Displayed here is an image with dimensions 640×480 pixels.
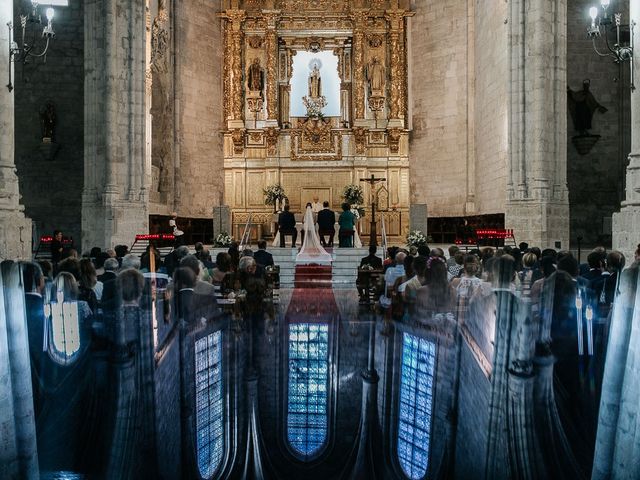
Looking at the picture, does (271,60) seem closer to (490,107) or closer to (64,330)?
(490,107)

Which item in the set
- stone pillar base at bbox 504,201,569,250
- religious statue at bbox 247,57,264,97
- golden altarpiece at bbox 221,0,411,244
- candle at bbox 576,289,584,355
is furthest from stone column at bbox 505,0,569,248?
religious statue at bbox 247,57,264,97

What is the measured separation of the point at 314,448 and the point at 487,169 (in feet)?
61.0

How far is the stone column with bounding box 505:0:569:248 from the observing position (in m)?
14.5

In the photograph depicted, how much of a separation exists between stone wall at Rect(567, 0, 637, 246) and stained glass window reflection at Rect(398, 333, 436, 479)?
15.4m

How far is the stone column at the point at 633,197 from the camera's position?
11062 mm

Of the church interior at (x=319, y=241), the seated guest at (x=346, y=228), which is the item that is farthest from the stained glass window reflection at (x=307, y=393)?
the seated guest at (x=346, y=228)

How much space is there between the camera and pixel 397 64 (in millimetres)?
22594

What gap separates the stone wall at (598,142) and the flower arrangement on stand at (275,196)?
32.3 feet

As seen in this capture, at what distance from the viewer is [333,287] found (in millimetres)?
12469

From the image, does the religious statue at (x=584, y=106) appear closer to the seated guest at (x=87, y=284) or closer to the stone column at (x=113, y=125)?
the stone column at (x=113, y=125)

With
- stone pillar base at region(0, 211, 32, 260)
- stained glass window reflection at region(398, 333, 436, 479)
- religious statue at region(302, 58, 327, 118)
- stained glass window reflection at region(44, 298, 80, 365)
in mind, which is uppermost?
religious statue at region(302, 58, 327, 118)

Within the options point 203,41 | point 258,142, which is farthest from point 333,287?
point 203,41

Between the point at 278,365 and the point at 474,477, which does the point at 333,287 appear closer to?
the point at 278,365

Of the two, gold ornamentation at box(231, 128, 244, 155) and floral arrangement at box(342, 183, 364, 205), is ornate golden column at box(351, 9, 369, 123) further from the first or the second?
gold ornamentation at box(231, 128, 244, 155)
